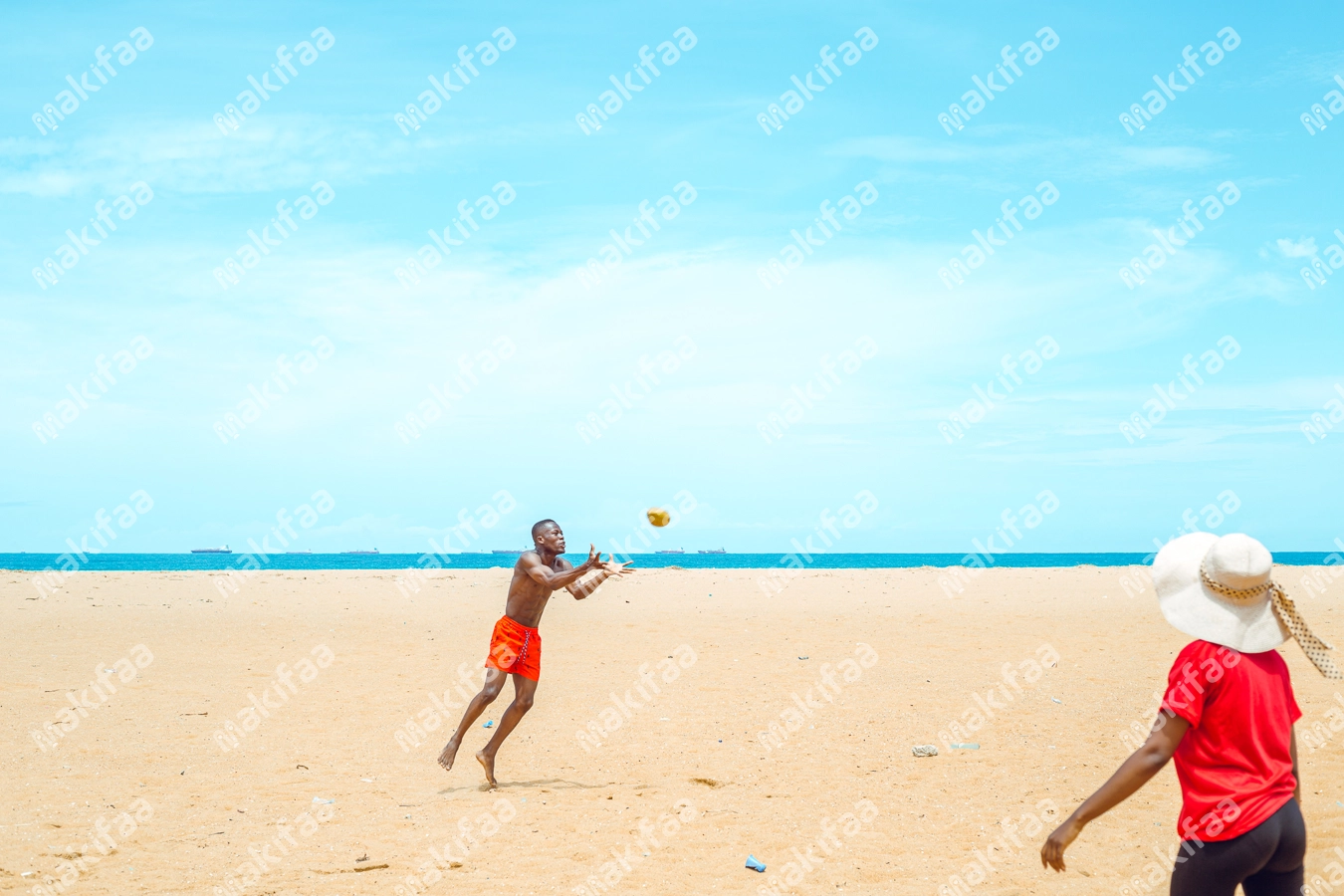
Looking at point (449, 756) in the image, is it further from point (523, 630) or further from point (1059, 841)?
point (1059, 841)

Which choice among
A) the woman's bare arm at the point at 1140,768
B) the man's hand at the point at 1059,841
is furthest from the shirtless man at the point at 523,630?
the woman's bare arm at the point at 1140,768

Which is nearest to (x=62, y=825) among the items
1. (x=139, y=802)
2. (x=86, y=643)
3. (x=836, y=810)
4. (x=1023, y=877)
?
(x=139, y=802)

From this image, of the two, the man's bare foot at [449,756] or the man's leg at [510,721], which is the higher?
the man's leg at [510,721]

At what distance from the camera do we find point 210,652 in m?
15.5

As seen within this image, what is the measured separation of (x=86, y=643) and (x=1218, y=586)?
1752 cm

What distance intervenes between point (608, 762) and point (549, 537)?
2.12m

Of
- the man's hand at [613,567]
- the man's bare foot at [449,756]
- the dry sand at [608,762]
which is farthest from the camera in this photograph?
the man's bare foot at [449,756]

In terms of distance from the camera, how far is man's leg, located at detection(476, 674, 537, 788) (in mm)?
8062

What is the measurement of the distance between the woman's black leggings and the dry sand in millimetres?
2648

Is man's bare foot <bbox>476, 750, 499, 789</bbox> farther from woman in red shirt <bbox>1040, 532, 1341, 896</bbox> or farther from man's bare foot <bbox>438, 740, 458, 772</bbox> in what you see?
woman in red shirt <bbox>1040, 532, 1341, 896</bbox>

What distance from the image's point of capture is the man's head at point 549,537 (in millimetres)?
8422

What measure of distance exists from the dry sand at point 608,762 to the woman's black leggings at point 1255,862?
2.65 metres

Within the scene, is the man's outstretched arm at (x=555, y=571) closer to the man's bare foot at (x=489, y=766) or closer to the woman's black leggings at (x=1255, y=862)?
the man's bare foot at (x=489, y=766)

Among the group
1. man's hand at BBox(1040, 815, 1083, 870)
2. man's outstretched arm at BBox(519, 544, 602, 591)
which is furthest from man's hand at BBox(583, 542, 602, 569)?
man's hand at BBox(1040, 815, 1083, 870)
